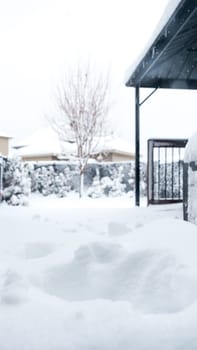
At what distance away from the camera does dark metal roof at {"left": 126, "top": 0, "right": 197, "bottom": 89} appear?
13.1ft

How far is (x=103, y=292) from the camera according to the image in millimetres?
1397

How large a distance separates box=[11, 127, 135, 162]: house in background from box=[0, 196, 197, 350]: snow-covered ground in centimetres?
1191

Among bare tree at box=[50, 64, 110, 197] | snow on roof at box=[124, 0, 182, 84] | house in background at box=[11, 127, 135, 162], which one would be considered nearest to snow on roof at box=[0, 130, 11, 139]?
house in background at box=[11, 127, 135, 162]

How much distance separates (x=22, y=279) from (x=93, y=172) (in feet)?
36.4

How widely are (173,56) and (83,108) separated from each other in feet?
26.1

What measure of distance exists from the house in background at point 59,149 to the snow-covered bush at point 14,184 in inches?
208

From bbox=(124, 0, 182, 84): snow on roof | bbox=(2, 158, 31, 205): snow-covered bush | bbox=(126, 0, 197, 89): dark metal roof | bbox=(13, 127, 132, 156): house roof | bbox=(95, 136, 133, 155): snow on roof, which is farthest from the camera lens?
bbox=(13, 127, 132, 156): house roof

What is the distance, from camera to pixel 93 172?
12.5 meters

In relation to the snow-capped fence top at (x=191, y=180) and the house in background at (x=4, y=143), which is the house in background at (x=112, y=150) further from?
the snow-capped fence top at (x=191, y=180)

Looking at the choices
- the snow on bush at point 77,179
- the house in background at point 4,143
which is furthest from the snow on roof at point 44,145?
the snow on bush at point 77,179

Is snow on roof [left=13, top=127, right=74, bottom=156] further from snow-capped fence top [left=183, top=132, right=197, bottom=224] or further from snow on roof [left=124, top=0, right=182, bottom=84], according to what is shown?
snow-capped fence top [left=183, top=132, right=197, bottom=224]

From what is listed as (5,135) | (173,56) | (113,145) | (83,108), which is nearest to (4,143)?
(5,135)

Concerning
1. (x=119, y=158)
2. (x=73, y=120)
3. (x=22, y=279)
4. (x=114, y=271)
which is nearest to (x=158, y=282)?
(x=114, y=271)

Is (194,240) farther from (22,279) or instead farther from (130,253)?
(22,279)
